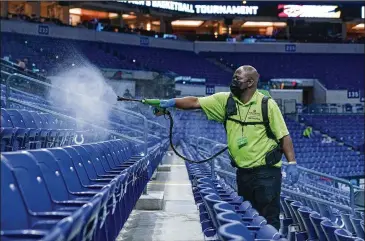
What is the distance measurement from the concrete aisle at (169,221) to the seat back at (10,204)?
222 centimetres

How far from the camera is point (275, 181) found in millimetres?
3730

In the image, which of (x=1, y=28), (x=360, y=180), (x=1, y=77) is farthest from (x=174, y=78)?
(x=1, y=77)

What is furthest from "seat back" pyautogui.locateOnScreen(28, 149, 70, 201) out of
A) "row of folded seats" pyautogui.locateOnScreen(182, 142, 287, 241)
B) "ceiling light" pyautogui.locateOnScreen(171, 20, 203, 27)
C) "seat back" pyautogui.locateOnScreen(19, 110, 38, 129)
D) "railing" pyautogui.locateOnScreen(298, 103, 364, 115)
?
"ceiling light" pyautogui.locateOnScreen(171, 20, 203, 27)

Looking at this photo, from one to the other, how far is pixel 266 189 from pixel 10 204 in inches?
78.8

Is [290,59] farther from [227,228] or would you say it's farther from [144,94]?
[227,228]

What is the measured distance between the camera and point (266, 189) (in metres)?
3.70

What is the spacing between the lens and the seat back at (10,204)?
77.8 inches

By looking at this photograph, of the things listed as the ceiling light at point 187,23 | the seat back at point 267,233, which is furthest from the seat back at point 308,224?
the ceiling light at point 187,23

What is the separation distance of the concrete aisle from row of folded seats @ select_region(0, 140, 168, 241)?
3.08 ft

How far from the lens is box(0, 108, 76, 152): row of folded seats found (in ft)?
15.3

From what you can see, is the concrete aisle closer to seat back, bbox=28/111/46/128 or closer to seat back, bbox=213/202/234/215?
seat back, bbox=28/111/46/128

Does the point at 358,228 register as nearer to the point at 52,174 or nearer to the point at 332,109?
the point at 52,174

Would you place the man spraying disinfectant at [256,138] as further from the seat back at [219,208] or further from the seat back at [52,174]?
the seat back at [52,174]

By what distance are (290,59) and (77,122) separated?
2093cm
